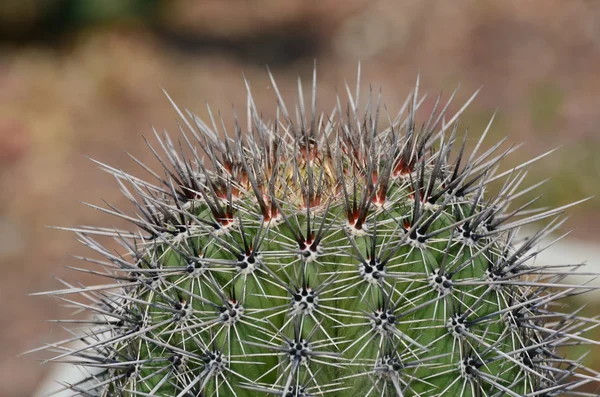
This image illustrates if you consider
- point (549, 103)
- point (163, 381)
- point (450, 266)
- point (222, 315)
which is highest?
point (549, 103)

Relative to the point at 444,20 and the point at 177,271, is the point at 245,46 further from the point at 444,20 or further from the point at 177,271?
the point at 177,271

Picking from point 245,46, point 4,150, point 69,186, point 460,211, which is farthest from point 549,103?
point 460,211

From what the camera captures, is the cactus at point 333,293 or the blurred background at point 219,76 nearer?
the cactus at point 333,293

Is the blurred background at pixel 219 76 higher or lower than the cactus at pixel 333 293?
higher

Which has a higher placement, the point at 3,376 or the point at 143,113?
the point at 143,113

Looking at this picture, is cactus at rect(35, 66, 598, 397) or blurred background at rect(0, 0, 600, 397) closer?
cactus at rect(35, 66, 598, 397)

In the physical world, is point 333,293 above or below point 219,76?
below

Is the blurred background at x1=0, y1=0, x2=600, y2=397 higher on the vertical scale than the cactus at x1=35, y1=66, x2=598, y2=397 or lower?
higher

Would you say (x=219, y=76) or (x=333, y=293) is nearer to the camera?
(x=333, y=293)
